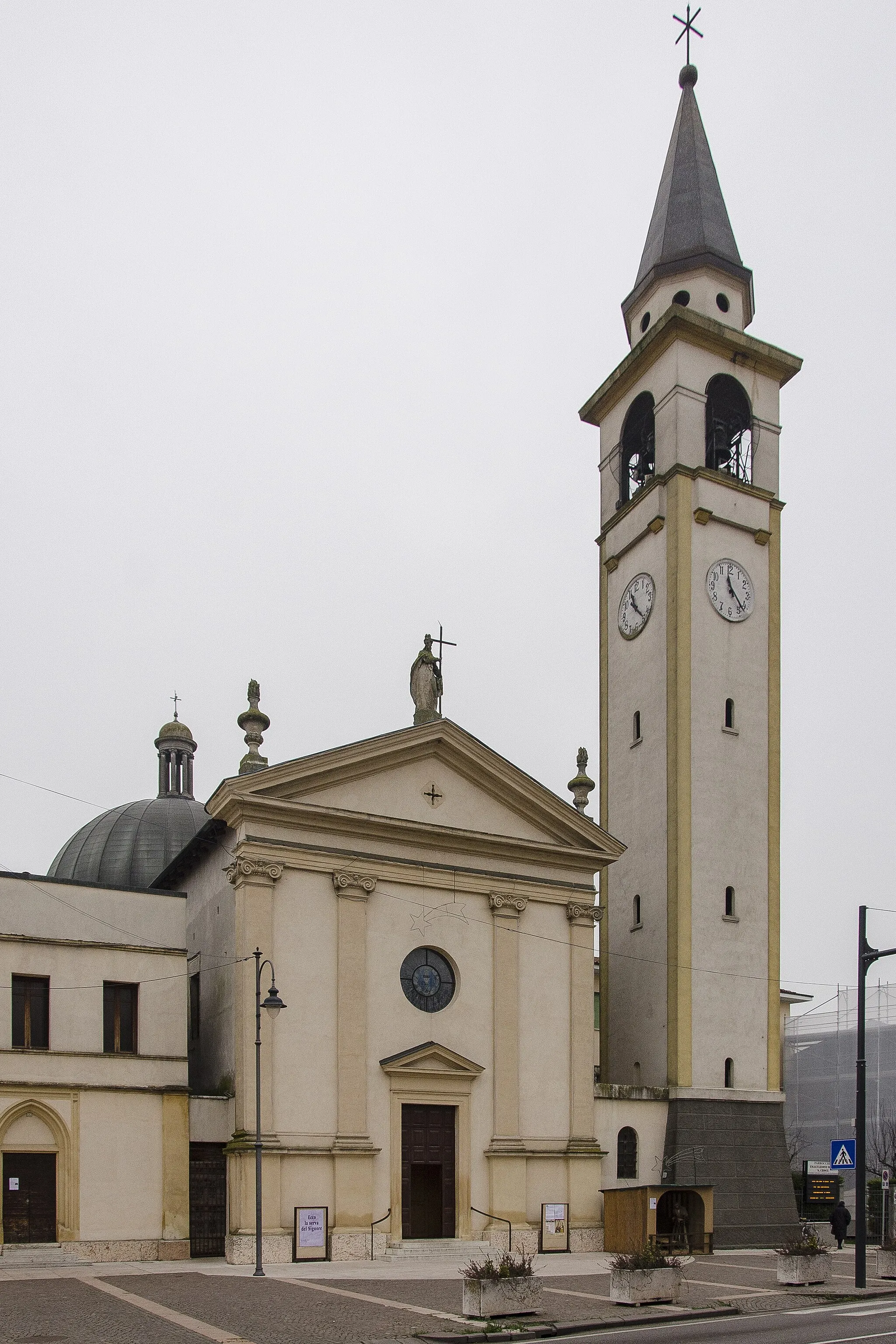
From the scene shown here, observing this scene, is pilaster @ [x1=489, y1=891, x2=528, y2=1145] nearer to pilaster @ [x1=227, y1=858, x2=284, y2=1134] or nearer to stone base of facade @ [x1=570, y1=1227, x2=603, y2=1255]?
stone base of facade @ [x1=570, y1=1227, x2=603, y2=1255]

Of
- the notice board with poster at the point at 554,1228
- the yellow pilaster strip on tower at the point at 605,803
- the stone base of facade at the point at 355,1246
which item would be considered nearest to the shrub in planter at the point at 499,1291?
the stone base of facade at the point at 355,1246

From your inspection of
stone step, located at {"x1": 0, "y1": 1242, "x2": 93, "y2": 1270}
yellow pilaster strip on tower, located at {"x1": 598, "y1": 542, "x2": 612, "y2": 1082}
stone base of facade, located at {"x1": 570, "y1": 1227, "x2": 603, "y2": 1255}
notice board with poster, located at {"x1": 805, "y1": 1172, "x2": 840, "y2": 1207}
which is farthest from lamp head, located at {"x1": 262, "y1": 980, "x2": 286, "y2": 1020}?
notice board with poster, located at {"x1": 805, "y1": 1172, "x2": 840, "y2": 1207}

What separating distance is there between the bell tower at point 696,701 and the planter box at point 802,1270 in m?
9.56

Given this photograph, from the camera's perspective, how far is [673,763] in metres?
34.6

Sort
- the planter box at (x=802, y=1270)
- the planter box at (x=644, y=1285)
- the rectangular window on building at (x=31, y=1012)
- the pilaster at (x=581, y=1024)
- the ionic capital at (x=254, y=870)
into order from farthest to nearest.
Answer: the pilaster at (x=581, y=1024), the ionic capital at (x=254, y=870), the rectangular window on building at (x=31, y=1012), the planter box at (x=802, y=1270), the planter box at (x=644, y=1285)

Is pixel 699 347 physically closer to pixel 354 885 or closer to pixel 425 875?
pixel 425 875

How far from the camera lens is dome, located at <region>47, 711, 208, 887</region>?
4378cm

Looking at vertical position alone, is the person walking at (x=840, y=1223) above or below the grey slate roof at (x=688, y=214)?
below

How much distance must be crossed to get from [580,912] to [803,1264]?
39.9 feet

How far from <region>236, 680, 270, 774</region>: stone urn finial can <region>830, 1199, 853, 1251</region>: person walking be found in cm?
1725

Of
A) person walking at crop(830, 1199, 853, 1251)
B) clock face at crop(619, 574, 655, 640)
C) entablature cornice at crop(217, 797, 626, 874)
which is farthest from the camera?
clock face at crop(619, 574, 655, 640)

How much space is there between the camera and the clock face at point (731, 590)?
3628cm

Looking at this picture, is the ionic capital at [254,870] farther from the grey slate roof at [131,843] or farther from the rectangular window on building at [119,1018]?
the grey slate roof at [131,843]

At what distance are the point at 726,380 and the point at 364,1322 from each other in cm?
2838
